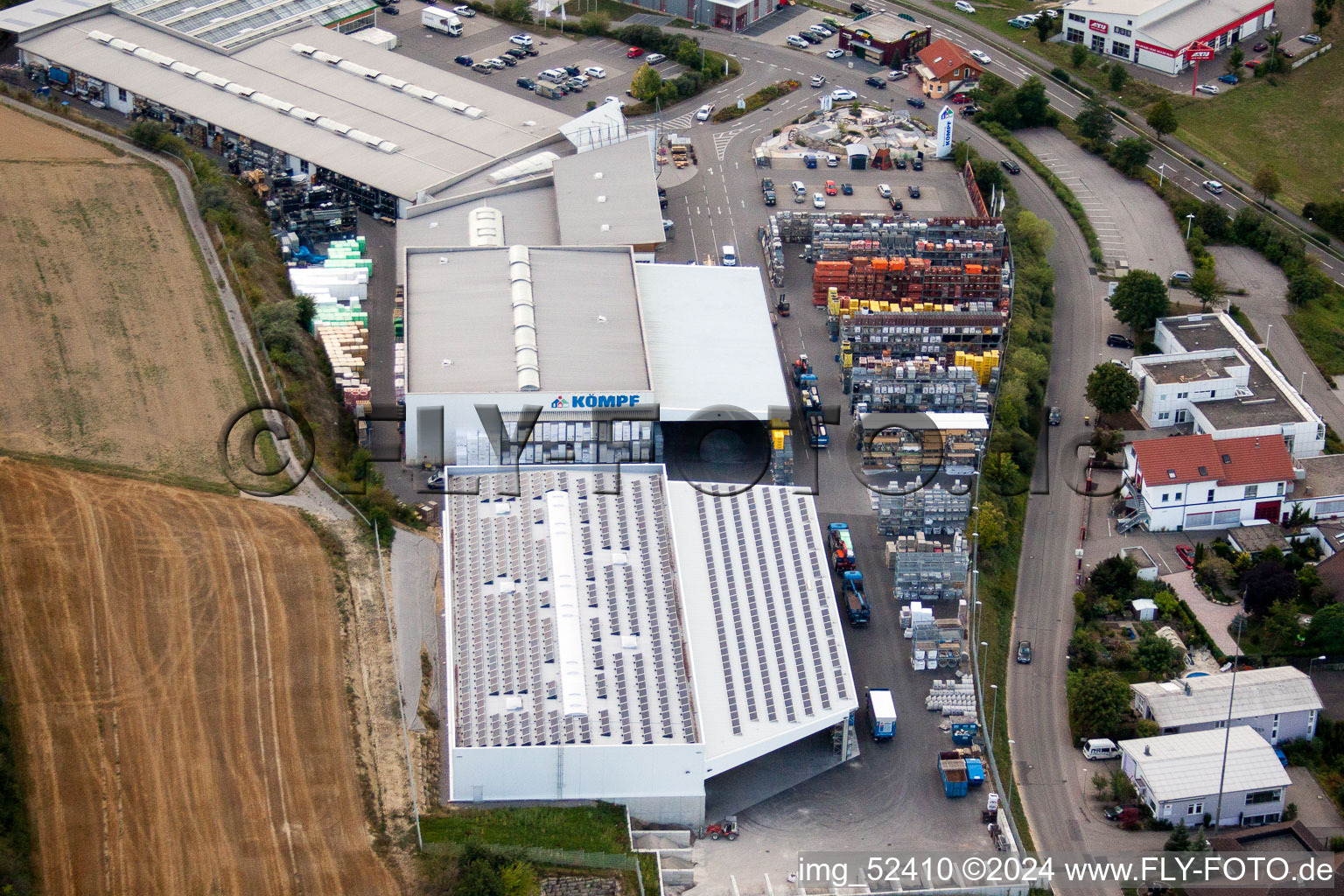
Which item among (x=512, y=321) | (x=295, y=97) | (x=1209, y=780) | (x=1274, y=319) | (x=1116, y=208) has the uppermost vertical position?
(x=512, y=321)

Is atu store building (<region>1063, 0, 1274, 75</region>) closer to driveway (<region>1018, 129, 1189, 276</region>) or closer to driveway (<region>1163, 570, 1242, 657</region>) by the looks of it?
driveway (<region>1018, 129, 1189, 276</region>)

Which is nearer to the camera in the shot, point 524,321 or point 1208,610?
point 1208,610

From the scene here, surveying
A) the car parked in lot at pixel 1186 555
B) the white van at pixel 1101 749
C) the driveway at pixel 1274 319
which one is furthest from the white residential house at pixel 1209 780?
the driveway at pixel 1274 319

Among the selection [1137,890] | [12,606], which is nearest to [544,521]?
[12,606]

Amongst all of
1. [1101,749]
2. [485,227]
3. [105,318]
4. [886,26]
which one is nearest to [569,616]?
[1101,749]

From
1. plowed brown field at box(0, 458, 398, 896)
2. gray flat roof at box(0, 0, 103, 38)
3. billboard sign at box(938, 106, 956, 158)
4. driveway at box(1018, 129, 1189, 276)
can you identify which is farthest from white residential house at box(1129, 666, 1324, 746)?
gray flat roof at box(0, 0, 103, 38)

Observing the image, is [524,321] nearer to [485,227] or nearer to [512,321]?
[512,321]
